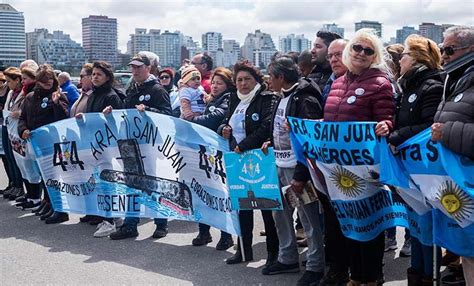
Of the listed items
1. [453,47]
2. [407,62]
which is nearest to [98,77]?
[407,62]

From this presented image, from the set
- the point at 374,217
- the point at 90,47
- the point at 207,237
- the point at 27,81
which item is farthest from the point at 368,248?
the point at 90,47

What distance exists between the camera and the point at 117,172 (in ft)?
22.4

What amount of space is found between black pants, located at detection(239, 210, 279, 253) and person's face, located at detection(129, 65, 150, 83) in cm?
212

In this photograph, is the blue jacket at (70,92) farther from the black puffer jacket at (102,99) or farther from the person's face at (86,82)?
the black puffer jacket at (102,99)

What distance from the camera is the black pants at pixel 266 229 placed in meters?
5.51

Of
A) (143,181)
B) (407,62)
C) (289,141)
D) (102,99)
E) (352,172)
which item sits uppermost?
(407,62)

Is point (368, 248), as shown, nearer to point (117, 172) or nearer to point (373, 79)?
point (373, 79)

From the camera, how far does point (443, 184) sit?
12.5ft

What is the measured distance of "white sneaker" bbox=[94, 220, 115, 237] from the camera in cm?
689

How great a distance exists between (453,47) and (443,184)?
91 centimetres

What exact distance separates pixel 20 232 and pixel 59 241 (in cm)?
76

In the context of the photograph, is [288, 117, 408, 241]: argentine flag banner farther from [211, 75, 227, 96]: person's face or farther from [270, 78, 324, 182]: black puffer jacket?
[211, 75, 227, 96]: person's face

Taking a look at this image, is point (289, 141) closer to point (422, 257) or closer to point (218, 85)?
point (422, 257)

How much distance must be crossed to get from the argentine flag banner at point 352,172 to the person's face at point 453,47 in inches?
26.4
